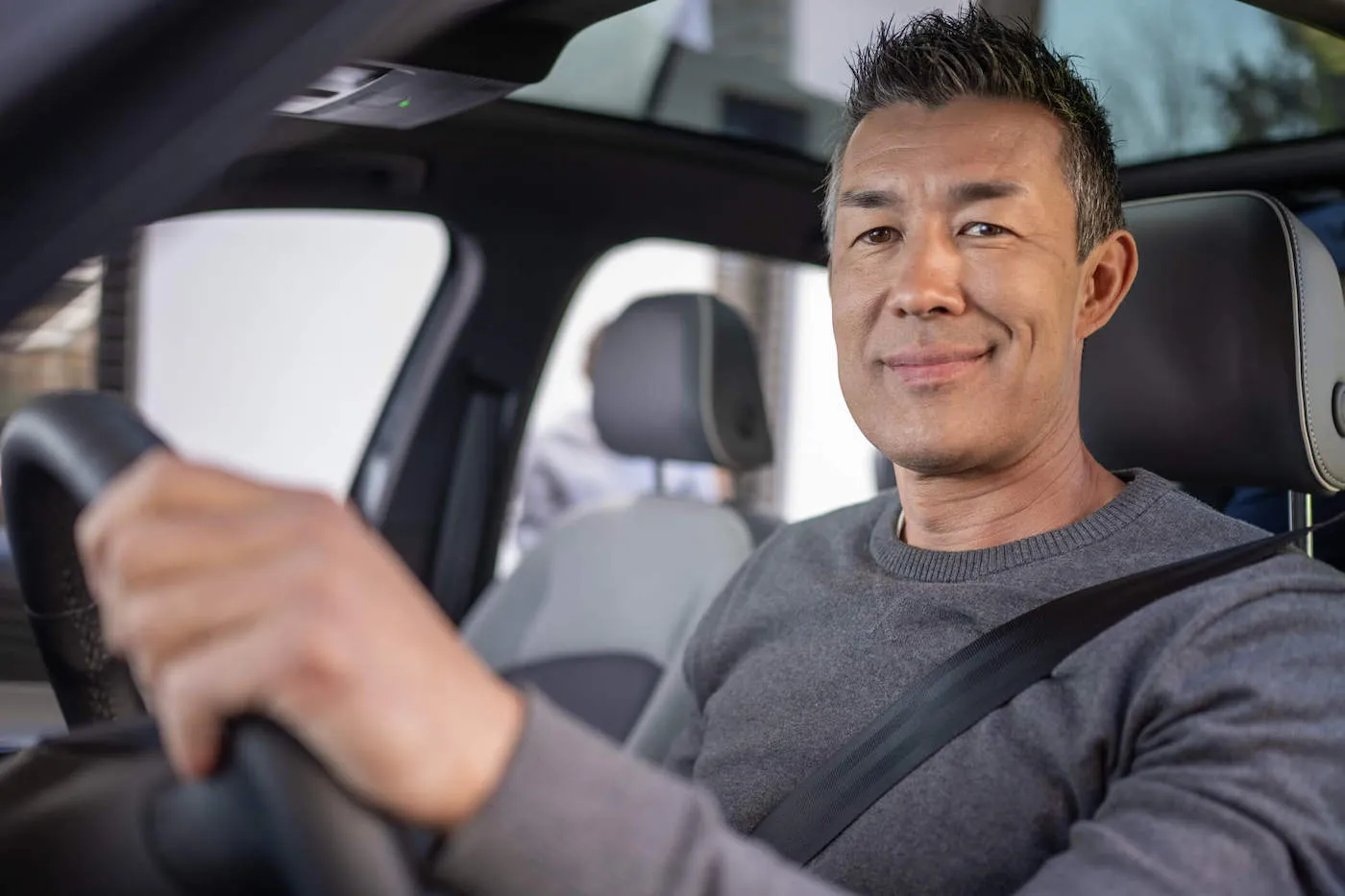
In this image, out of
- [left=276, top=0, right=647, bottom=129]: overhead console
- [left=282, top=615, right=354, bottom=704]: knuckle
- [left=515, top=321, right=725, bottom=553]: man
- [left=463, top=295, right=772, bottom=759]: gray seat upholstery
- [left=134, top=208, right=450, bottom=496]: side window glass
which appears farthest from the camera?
[left=134, top=208, right=450, bottom=496]: side window glass

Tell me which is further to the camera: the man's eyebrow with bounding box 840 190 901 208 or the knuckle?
the man's eyebrow with bounding box 840 190 901 208

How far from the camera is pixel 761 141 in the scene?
2486mm

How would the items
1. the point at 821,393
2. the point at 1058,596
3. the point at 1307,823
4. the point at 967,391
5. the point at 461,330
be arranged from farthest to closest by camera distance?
the point at 821,393, the point at 461,330, the point at 967,391, the point at 1058,596, the point at 1307,823

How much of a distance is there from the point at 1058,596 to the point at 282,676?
0.86 m

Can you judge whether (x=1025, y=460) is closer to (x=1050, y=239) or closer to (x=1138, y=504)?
(x=1138, y=504)

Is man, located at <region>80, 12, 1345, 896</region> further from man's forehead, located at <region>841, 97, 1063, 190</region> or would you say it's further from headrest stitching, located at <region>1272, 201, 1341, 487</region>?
headrest stitching, located at <region>1272, 201, 1341, 487</region>

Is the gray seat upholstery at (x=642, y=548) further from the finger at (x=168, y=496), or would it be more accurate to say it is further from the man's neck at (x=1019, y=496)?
the finger at (x=168, y=496)

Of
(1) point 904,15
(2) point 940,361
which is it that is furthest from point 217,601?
(1) point 904,15

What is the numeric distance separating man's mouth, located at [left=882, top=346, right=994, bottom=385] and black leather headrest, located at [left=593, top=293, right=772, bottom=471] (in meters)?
0.80

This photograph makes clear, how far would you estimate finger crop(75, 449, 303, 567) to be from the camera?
0.59 m

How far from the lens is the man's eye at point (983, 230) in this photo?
4.48 ft

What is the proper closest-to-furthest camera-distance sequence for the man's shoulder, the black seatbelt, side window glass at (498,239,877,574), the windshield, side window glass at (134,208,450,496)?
1. the black seatbelt
2. the man's shoulder
3. the windshield
4. side window glass at (134,208,450,496)
5. side window glass at (498,239,877,574)

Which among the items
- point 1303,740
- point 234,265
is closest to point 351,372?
point 234,265

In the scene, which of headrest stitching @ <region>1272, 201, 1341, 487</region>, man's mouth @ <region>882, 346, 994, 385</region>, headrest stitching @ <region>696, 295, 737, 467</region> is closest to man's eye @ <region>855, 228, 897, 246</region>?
man's mouth @ <region>882, 346, 994, 385</region>
